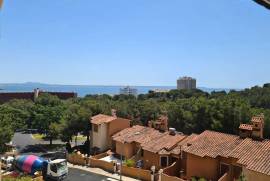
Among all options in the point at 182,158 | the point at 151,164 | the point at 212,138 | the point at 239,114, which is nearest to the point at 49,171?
the point at 151,164

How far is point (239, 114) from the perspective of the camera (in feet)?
162

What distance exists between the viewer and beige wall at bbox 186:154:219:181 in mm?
34594

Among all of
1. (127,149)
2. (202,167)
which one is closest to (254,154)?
(202,167)

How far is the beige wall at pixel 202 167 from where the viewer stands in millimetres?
34594

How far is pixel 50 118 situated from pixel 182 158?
37463mm

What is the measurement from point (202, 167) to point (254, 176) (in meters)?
7.95

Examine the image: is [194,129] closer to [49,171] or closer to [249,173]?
[49,171]

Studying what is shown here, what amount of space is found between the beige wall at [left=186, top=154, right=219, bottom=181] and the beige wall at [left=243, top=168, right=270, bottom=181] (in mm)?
5996

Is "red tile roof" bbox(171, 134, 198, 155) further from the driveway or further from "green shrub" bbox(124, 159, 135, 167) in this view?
the driveway

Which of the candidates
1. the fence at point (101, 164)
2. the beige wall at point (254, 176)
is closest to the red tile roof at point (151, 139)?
the fence at point (101, 164)

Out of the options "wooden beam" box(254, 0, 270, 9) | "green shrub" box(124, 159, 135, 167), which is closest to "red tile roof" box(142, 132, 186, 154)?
"green shrub" box(124, 159, 135, 167)

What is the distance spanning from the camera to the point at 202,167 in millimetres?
35312

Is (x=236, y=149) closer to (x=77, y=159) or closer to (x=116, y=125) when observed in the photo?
(x=116, y=125)

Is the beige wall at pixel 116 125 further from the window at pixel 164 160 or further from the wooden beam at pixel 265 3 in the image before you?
the wooden beam at pixel 265 3
